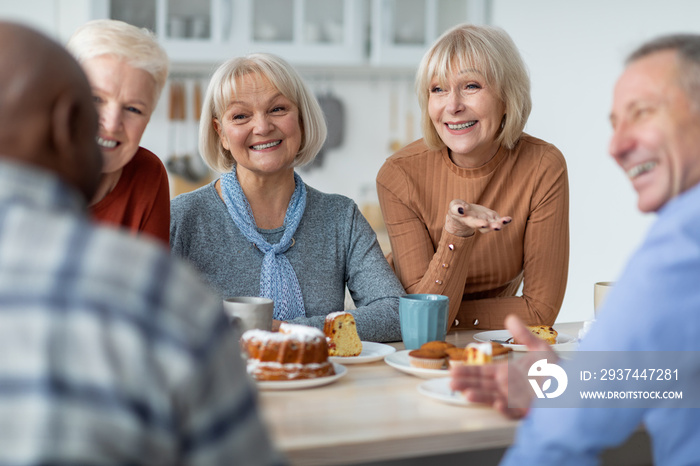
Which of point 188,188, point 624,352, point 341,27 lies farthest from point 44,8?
point 624,352

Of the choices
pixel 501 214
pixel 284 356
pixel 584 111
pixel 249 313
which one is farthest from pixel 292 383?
pixel 584 111

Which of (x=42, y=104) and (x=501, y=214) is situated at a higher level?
(x=42, y=104)

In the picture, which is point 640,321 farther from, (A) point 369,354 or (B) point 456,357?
(A) point 369,354

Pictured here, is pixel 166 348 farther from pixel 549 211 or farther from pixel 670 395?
pixel 549 211

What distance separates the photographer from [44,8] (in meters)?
3.34

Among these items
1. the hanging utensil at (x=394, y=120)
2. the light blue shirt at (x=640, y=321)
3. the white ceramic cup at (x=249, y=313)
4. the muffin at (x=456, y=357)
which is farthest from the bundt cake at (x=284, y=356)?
the hanging utensil at (x=394, y=120)

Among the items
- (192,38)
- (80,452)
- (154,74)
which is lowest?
(80,452)

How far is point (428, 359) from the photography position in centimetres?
129

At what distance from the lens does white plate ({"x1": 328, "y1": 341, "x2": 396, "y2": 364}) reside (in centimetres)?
138

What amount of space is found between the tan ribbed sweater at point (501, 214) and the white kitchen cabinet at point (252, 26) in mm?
1761

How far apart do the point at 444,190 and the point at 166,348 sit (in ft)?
5.43

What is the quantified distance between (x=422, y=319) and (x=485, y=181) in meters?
0.73

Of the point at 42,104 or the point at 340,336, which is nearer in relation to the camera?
the point at 42,104

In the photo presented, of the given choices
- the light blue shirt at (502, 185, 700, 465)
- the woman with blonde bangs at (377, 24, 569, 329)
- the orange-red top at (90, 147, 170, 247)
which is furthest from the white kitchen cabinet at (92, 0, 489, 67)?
the light blue shirt at (502, 185, 700, 465)
